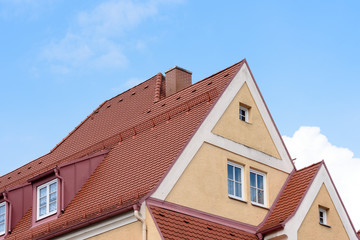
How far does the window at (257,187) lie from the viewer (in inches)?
1176

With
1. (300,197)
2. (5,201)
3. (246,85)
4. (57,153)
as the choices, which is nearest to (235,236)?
(300,197)

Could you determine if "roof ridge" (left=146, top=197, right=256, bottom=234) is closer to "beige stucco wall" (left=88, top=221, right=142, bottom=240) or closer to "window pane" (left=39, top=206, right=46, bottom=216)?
"beige stucco wall" (left=88, top=221, right=142, bottom=240)

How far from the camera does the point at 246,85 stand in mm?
31203

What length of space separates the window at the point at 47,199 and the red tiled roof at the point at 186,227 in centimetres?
576

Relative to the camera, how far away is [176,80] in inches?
1393

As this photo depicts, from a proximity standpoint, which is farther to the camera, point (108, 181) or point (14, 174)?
point (14, 174)

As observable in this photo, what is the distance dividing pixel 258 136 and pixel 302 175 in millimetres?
2390

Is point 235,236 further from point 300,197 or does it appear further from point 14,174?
point 14,174

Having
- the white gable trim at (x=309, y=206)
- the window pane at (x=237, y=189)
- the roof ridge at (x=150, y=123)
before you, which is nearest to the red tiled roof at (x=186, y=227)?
the window pane at (x=237, y=189)

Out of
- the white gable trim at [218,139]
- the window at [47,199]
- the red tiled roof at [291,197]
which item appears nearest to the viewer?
the white gable trim at [218,139]

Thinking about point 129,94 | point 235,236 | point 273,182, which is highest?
point 129,94

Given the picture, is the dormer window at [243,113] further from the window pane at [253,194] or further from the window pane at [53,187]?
the window pane at [53,187]

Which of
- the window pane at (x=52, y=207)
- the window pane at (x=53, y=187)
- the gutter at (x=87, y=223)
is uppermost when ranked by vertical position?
the window pane at (x=53, y=187)

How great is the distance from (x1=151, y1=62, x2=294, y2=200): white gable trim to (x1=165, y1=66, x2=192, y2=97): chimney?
4823mm
